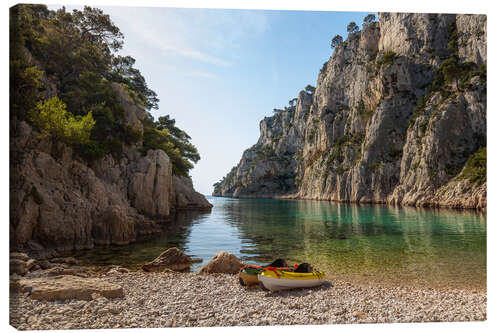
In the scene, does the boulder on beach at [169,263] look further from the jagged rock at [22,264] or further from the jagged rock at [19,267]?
the jagged rock at [19,267]

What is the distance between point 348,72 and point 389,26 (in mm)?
18536

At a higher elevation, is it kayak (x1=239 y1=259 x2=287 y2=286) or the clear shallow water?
kayak (x1=239 y1=259 x2=287 y2=286)

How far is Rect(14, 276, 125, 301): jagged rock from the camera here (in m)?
6.28

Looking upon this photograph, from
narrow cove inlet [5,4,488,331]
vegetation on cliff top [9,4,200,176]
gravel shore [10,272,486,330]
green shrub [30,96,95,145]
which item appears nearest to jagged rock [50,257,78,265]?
narrow cove inlet [5,4,488,331]

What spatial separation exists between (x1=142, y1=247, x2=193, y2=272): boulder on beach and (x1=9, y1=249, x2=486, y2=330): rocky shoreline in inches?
139

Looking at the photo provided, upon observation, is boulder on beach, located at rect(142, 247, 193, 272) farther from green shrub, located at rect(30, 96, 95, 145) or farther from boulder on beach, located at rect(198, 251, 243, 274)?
green shrub, located at rect(30, 96, 95, 145)

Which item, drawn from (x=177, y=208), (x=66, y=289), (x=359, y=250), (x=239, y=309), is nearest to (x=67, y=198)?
(x=66, y=289)

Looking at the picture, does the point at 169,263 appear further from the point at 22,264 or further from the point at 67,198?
the point at 67,198

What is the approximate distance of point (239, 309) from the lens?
625 centimetres

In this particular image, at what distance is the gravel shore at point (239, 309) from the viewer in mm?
5582

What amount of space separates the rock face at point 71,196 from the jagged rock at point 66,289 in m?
1.57

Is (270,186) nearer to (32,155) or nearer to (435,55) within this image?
(435,55)

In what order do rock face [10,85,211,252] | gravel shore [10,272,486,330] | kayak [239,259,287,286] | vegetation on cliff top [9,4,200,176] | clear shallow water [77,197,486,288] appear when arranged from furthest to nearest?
vegetation on cliff top [9,4,200,176] → rock face [10,85,211,252] → clear shallow water [77,197,486,288] → kayak [239,259,287,286] → gravel shore [10,272,486,330]

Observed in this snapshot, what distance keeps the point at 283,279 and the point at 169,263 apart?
5.89 metres
